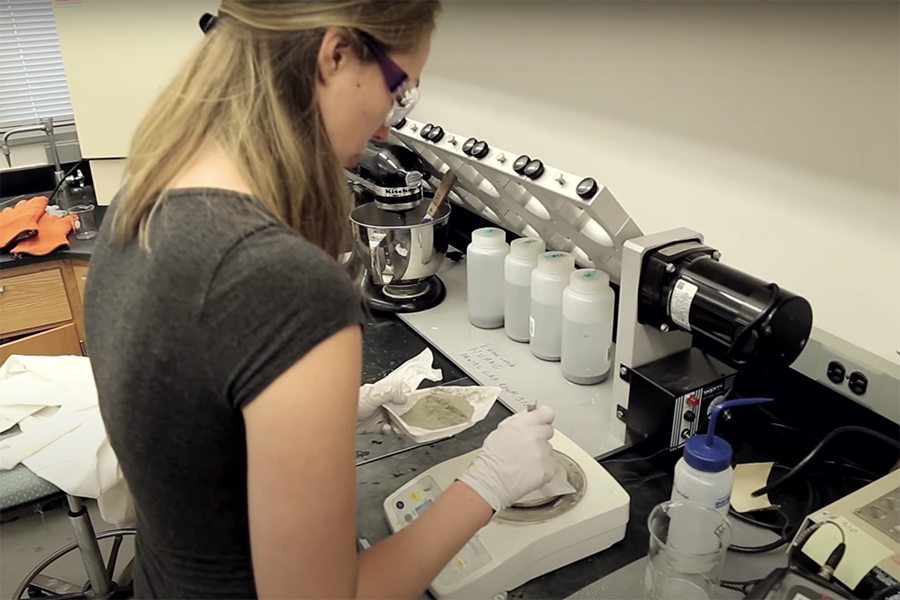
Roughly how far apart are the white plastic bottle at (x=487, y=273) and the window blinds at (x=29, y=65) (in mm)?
2221

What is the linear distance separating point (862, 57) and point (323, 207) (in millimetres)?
844

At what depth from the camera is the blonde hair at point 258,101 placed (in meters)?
0.65

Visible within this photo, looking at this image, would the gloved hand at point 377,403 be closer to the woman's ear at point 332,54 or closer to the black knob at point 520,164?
the black knob at point 520,164

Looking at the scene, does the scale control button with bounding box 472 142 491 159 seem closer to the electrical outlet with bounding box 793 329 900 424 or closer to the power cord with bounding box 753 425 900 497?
the electrical outlet with bounding box 793 329 900 424

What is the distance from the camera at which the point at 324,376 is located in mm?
582

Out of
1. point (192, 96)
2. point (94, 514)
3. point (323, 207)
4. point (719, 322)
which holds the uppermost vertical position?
point (192, 96)

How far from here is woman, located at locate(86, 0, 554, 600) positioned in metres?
0.58

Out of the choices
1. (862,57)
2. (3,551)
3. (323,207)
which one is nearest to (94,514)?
(3,551)

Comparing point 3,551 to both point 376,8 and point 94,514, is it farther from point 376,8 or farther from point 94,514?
point 376,8

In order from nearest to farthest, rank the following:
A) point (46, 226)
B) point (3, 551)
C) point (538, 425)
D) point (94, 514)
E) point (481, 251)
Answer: point (538, 425) → point (481, 251) → point (3, 551) → point (94, 514) → point (46, 226)

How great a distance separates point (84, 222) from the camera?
2.53 m

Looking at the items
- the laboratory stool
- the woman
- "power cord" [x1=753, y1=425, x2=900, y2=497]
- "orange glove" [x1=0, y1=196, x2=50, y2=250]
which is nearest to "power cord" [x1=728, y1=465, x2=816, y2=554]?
"power cord" [x1=753, y1=425, x2=900, y2=497]

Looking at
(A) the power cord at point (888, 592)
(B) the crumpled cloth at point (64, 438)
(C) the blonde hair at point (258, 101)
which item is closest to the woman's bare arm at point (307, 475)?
(C) the blonde hair at point (258, 101)

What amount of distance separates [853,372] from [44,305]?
7.86 feet
